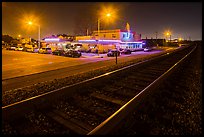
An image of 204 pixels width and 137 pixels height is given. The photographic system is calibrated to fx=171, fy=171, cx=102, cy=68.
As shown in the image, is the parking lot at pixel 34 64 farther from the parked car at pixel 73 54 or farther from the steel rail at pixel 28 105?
the steel rail at pixel 28 105

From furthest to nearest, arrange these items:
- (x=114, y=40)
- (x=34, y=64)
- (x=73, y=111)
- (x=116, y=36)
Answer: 1. (x=116, y=36)
2. (x=114, y=40)
3. (x=34, y=64)
4. (x=73, y=111)

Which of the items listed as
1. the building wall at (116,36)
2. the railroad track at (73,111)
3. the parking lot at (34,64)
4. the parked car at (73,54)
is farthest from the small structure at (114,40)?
the railroad track at (73,111)

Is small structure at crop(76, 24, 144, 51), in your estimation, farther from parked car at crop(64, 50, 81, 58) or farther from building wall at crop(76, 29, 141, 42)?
parked car at crop(64, 50, 81, 58)

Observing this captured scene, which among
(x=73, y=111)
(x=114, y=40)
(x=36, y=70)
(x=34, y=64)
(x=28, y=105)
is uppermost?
(x=114, y=40)

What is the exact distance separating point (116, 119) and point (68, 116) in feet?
5.08

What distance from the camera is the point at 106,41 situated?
50.2 m

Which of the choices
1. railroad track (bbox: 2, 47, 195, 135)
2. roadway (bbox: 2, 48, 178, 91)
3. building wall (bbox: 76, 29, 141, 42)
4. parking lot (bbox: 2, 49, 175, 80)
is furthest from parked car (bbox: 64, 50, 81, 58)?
railroad track (bbox: 2, 47, 195, 135)

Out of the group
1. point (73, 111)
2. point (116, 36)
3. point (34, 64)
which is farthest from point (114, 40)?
point (73, 111)

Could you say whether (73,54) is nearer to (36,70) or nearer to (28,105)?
(36,70)

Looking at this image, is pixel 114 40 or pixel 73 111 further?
pixel 114 40

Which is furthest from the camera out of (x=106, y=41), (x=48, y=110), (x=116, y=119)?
(x=106, y=41)

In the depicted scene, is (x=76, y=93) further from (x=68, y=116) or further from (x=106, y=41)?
(x=106, y=41)

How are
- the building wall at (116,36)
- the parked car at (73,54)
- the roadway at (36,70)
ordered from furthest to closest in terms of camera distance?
the building wall at (116,36) → the parked car at (73,54) → the roadway at (36,70)

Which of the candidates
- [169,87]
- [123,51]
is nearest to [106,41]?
[123,51]
